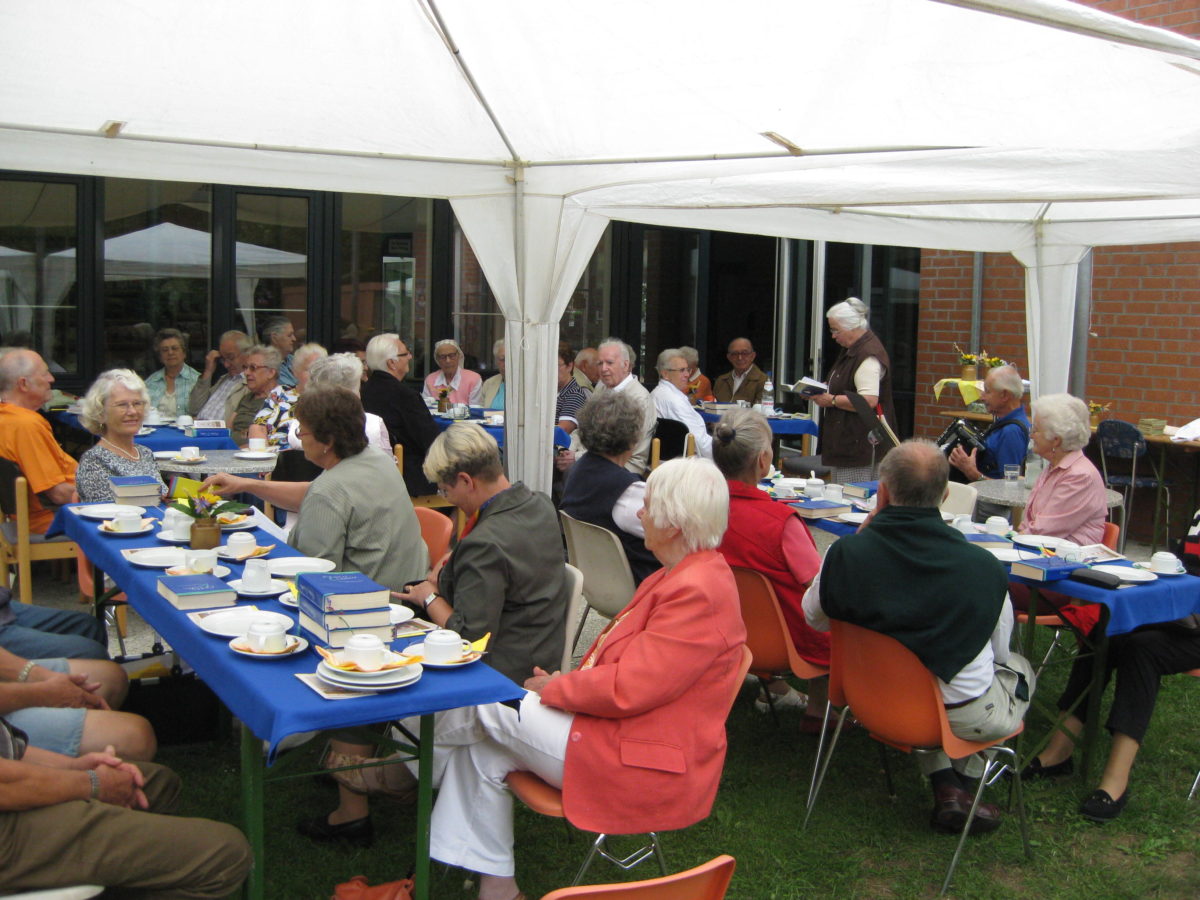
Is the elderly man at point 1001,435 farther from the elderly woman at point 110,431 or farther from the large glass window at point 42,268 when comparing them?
the large glass window at point 42,268

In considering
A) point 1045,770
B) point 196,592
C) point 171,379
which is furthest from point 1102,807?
point 171,379

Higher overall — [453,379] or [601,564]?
[453,379]

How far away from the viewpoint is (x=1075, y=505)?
4.68m

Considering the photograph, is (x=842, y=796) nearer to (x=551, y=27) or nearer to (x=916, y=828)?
(x=916, y=828)

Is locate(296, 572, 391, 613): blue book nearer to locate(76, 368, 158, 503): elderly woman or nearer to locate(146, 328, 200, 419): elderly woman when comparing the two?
locate(76, 368, 158, 503): elderly woman

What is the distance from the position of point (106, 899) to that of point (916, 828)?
8.32 ft

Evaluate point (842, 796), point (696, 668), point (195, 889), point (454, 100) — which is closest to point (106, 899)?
point (195, 889)

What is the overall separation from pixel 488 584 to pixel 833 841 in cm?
149

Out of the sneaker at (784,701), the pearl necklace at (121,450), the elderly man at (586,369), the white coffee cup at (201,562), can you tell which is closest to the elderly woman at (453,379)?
the elderly man at (586,369)

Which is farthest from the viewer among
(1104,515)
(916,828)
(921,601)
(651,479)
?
(1104,515)

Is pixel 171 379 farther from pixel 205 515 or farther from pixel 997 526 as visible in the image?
pixel 997 526

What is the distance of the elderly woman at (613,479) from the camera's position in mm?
4301

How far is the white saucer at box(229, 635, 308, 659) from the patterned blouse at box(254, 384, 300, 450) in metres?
3.56

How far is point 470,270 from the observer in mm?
10141
